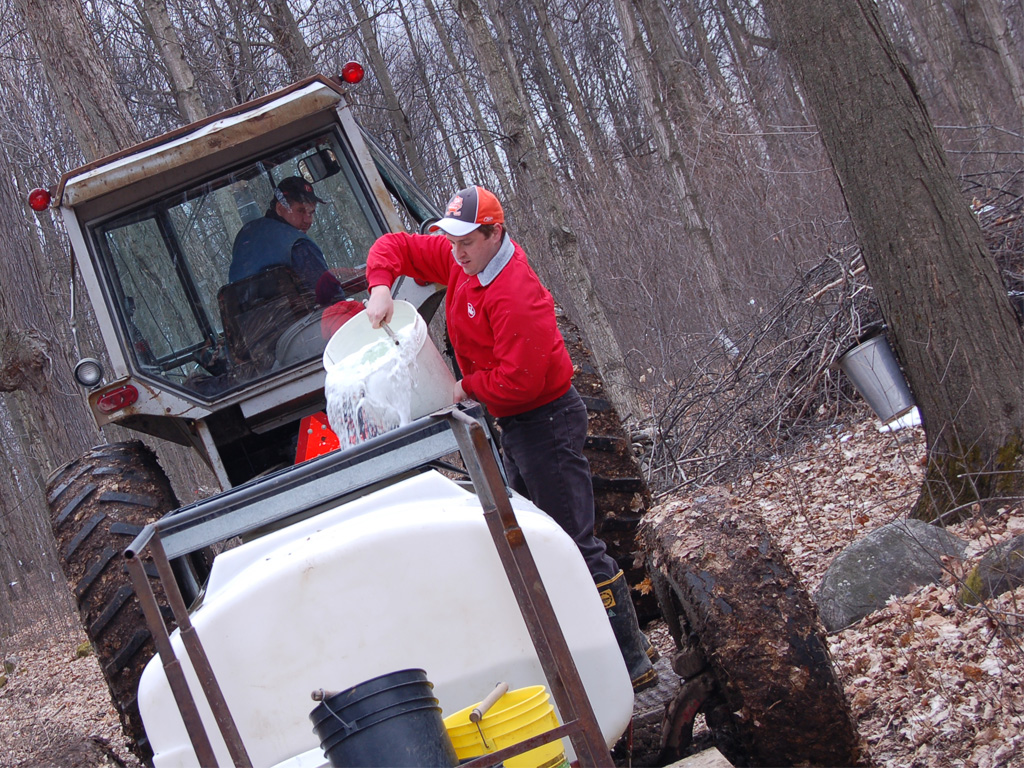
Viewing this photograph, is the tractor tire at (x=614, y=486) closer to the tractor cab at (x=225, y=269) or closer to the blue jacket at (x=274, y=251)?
the tractor cab at (x=225, y=269)

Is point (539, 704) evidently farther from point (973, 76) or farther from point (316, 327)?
point (973, 76)

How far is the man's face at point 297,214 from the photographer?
4.49 m

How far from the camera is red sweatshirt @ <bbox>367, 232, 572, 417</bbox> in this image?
3.29 meters

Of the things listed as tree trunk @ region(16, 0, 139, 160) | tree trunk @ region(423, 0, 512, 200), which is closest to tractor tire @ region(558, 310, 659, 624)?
tree trunk @ region(16, 0, 139, 160)

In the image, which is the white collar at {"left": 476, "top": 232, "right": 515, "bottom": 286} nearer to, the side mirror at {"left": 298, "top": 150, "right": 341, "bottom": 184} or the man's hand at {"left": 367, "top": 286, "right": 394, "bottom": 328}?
the man's hand at {"left": 367, "top": 286, "right": 394, "bottom": 328}

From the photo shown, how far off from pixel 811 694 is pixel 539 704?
3.16ft

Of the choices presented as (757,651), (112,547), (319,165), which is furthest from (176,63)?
(757,651)

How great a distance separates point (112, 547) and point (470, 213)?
212 centimetres

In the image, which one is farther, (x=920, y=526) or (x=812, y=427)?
(x=812, y=427)

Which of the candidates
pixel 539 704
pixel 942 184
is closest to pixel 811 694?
pixel 539 704

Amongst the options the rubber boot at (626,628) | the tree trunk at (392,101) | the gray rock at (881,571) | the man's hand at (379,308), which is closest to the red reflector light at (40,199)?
the man's hand at (379,308)

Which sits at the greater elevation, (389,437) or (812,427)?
(389,437)

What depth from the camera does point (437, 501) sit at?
2666 millimetres

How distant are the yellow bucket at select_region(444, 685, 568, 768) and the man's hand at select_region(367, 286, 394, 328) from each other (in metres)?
1.41
